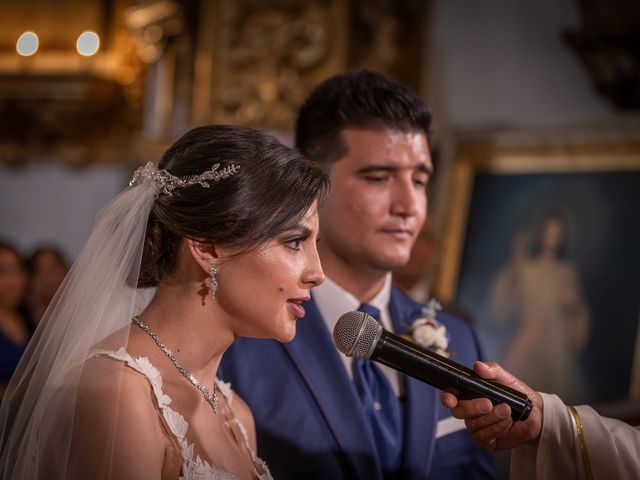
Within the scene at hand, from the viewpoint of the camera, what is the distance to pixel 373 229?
258cm

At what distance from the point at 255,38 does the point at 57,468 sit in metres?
3.89

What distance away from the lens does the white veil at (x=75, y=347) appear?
1706 mm

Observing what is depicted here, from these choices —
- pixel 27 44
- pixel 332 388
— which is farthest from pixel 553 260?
pixel 27 44

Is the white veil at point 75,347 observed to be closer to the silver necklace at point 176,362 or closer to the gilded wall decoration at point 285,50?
the silver necklace at point 176,362

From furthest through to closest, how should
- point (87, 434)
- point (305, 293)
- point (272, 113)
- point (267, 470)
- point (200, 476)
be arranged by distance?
point (272, 113), point (267, 470), point (305, 293), point (200, 476), point (87, 434)

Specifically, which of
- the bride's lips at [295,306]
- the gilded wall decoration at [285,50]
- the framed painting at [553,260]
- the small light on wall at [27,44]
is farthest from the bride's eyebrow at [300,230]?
the small light on wall at [27,44]

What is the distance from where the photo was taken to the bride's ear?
6.46 feet

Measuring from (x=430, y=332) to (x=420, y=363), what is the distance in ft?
2.51

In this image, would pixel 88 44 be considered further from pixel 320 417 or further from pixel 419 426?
pixel 419 426

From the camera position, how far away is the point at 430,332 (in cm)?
261

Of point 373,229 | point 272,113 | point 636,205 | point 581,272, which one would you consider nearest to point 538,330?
point 581,272

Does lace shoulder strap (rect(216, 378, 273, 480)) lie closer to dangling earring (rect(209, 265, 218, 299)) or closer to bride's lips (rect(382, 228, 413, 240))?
dangling earring (rect(209, 265, 218, 299))

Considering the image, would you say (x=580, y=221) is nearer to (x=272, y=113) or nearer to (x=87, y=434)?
(x=272, y=113)

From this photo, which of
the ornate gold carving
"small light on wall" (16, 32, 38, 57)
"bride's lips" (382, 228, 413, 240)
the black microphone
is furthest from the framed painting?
"small light on wall" (16, 32, 38, 57)
